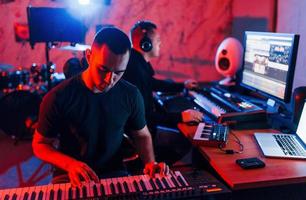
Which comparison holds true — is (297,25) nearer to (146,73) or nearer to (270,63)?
(270,63)

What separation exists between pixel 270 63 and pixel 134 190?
3.96 feet

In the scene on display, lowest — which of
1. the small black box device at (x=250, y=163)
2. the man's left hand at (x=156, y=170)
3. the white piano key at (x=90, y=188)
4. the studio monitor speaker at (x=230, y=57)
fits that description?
the white piano key at (x=90, y=188)

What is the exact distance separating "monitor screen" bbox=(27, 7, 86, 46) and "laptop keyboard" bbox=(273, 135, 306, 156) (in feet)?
7.85

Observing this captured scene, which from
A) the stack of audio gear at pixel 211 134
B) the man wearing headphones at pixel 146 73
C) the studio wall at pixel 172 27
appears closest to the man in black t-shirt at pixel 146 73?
the man wearing headphones at pixel 146 73

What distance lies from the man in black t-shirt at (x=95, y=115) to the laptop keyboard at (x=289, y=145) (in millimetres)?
608

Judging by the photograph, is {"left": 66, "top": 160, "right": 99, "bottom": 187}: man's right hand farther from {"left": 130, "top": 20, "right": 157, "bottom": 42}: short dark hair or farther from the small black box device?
{"left": 130, "top": 20, "right": 157, "bottom": 42}: short dark hair

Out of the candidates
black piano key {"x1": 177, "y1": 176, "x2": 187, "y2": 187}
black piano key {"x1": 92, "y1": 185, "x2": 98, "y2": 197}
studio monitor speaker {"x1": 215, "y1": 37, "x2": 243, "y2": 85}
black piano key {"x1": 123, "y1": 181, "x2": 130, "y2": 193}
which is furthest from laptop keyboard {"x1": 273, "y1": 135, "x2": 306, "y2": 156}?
studio monitor speaker {"x1": 215, "y1": 37, "x2": 243, "y2": 85}

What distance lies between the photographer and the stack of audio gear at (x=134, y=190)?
125cm

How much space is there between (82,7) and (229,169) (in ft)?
9.87

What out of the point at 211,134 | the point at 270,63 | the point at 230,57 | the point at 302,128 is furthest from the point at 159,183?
the point at 230,57

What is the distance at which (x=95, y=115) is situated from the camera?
1.59 m

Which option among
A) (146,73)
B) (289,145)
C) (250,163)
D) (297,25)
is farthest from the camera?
(297,25)

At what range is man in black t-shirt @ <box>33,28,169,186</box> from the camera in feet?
4.83

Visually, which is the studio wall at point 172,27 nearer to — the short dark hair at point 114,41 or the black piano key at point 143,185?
the short dark hair at point 114,41
